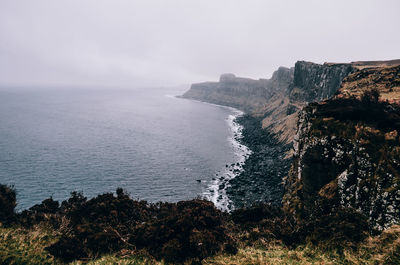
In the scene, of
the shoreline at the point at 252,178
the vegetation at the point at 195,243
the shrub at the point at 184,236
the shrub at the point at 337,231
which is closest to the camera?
the vegetation at the point at 195,243

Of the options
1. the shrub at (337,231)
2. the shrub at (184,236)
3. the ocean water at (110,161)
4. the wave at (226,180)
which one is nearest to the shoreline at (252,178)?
the wave at (226,180)

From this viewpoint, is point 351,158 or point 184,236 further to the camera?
point 351,158

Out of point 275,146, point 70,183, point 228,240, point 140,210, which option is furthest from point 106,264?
point 275,146

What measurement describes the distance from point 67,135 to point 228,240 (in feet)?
346

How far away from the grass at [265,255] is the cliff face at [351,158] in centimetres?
798

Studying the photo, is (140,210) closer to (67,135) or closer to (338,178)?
(338,178)

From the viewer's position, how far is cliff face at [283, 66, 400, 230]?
1597cm

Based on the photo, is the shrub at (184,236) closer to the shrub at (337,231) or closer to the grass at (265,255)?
the grass at (265,255)

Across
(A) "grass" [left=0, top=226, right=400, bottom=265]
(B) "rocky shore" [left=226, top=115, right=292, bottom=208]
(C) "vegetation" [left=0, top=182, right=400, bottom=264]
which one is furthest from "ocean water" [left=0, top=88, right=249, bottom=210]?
(A) "grass" [left=0, top=226, right=400, bottom=265]

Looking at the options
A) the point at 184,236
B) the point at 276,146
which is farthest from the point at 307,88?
the point at 184,236

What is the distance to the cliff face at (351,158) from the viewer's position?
629 inches

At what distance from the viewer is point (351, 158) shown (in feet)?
65.3

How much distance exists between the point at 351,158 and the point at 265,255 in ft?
51.7

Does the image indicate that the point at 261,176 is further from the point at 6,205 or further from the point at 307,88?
the point at 307,88
